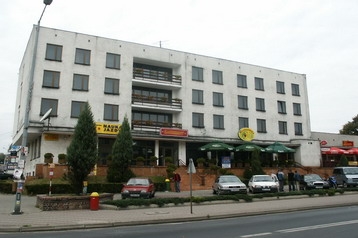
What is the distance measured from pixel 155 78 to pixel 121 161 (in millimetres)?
12602

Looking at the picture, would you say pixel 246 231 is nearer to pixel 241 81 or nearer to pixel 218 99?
pixel 218 99

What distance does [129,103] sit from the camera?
3384 centimetres

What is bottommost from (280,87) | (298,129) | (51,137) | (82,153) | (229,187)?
(229,187)

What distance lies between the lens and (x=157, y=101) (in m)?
35.5

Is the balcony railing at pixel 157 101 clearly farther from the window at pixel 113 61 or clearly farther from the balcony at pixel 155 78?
the window at pixel 113 61

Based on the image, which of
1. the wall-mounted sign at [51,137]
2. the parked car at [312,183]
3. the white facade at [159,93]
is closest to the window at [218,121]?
the white facade at [159,93]

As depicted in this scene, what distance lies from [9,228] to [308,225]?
10.0 metres

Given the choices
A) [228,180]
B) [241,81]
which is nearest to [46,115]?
[228,180]

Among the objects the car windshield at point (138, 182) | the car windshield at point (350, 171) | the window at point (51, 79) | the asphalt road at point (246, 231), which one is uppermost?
the window at point (51, 79)

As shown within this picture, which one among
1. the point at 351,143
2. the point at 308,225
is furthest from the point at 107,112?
the point at 351,143

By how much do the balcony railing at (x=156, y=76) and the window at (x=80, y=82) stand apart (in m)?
5.33

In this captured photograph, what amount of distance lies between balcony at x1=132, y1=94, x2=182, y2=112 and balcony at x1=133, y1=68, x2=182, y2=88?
154cm

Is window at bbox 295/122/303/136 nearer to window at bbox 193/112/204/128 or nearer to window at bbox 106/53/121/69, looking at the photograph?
window at bbox 193/112/204/128

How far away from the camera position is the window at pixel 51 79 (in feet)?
101
